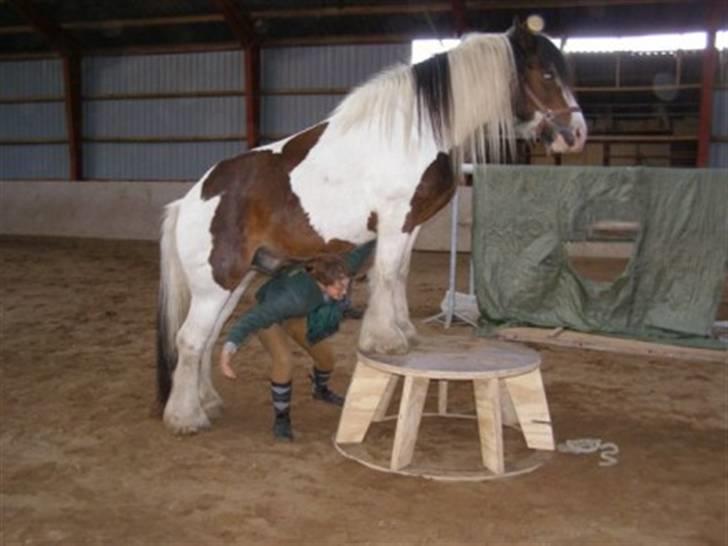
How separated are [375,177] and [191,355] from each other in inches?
50.7

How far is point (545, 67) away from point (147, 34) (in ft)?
40.7

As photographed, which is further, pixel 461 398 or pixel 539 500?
pixel 461 398

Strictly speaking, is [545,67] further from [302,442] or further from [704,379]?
[704,379]

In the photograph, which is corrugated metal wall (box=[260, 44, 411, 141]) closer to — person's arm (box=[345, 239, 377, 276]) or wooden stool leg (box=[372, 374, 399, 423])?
person's arm (box=[345, 239, 377, 276])

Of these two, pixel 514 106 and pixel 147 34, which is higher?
pixel 147 34

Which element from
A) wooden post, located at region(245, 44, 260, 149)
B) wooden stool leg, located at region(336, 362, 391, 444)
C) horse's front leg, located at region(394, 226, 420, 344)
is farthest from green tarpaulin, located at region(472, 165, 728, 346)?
wooden post, located at region(245, 44, 260, 149)

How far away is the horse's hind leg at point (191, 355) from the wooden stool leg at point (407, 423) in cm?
107

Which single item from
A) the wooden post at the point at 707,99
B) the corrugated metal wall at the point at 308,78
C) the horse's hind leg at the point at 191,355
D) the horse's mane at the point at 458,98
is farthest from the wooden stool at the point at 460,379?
the corrugated metal wall at the point at 308,78

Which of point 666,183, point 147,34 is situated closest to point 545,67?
point 666,183

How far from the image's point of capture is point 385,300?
3.65 meters

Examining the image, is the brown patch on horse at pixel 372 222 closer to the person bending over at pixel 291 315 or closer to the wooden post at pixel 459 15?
the person bending over at pixel 291 315

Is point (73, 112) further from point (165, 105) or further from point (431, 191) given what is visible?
point (431, 191)

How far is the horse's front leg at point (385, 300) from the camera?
361cm

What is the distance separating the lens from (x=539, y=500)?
3189 mm
